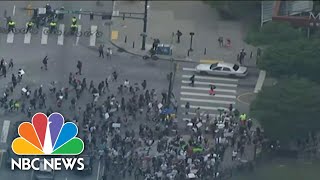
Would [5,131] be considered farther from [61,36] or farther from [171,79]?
[61,36]

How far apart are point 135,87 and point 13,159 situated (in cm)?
2157

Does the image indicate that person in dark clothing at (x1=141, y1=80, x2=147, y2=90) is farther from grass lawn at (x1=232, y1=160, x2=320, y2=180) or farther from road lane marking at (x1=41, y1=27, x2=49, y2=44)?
grass lawn at (x1=232, y1=160, x2=320, y2=180)

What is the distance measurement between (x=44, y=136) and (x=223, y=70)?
1219 inches

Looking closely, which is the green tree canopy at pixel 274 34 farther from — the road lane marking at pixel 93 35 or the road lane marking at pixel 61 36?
the road lane marking at pixel 61 36

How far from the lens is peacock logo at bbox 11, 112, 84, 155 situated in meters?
100

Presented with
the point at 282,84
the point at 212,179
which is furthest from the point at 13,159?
the point at 282,84

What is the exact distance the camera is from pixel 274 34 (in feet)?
415

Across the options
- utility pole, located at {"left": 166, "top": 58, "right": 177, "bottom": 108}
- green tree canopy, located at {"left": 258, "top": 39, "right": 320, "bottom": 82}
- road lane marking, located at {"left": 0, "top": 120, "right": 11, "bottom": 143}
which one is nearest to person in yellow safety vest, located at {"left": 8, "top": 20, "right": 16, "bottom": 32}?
utility pole, located at {"left": 166, "top": 58, "right": 177, "bottom": 108}

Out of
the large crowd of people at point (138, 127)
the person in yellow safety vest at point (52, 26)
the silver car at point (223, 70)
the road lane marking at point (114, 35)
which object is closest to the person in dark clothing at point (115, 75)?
the large crowd of people at point (138, 127)

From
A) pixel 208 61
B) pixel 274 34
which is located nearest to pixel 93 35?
pixel 208 61

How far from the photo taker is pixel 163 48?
429 feet

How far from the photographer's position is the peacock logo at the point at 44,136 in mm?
100375

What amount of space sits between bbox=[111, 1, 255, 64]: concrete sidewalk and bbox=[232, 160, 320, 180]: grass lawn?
16.7 metres

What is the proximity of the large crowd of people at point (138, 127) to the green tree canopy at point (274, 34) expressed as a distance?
7.22m
